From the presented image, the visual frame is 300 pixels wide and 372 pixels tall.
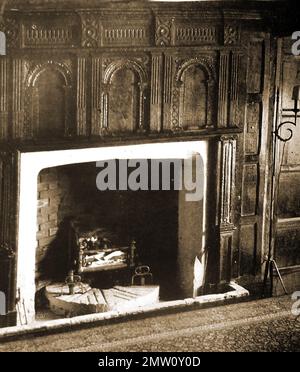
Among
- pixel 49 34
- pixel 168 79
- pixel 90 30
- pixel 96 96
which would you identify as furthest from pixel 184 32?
pixel 49 34

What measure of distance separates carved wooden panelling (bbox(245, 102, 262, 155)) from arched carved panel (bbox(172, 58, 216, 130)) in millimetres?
622

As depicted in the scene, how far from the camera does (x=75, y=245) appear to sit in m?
8.44

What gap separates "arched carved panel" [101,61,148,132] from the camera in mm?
7398

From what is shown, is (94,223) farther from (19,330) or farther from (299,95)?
(299,95)

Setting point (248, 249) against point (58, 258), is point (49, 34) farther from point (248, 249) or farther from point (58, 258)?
point (248, 249)

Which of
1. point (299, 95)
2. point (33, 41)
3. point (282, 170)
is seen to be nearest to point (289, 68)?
point (299, 95)

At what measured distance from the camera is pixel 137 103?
7.61 meters

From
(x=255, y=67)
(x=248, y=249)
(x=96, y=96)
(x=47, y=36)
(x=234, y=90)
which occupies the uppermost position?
(x=47, y=36)

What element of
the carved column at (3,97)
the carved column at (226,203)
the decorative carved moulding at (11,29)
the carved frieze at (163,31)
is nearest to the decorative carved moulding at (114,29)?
the carved frieze at (163,31)

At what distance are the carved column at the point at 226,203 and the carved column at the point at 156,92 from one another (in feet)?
3.39

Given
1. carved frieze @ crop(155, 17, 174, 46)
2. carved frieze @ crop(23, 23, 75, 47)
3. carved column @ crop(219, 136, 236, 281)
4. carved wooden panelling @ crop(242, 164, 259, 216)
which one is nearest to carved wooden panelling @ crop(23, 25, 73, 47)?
carved frieze @ crop(23, 23, 75, 47)

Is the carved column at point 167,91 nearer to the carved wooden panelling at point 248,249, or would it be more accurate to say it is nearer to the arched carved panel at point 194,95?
the arched carved panel at point 194,95

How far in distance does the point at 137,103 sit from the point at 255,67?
1.90 meters

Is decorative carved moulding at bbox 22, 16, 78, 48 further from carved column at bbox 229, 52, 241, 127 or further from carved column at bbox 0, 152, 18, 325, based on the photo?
carved column at bbox 229, 52, 241, 127
